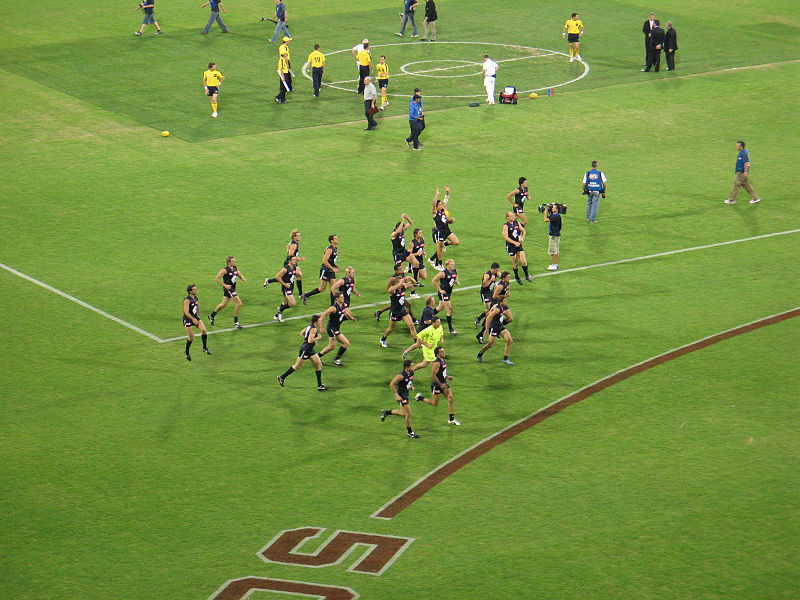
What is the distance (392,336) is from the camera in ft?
103

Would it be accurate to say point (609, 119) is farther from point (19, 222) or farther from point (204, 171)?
point (19, 222)

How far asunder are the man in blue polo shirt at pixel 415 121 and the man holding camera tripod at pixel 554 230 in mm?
11510

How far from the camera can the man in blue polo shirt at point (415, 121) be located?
45219 mm

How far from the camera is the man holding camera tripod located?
115ft

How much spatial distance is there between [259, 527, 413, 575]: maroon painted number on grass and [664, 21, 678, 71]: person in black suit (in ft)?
136

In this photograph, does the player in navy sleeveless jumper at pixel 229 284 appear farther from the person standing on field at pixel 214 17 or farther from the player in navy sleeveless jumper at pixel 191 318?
the person standing on field at pixel 214 17

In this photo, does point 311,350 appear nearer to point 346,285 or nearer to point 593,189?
point 346,285

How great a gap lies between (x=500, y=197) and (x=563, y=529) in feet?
69.5

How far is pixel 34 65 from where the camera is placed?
58.2m

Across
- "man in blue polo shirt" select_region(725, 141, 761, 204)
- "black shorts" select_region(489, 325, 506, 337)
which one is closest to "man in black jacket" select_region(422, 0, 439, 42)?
"man in blue polo shirt" select_region(725, 141, 761, 204)

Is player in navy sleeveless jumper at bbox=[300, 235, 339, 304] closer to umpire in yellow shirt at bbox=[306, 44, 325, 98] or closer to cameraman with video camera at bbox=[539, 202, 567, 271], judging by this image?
cameraman with video camera at bbox=[539, 202, 567, 271]

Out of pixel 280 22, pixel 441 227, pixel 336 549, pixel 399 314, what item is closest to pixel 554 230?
pixel 441 227

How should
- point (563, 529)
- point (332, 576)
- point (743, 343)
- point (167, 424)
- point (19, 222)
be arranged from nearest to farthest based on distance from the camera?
point (332, 576)
point (563, 529)
point (167, 424)
point (743, 343)
point (19, 222)

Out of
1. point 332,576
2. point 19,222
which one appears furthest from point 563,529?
point 19,222
